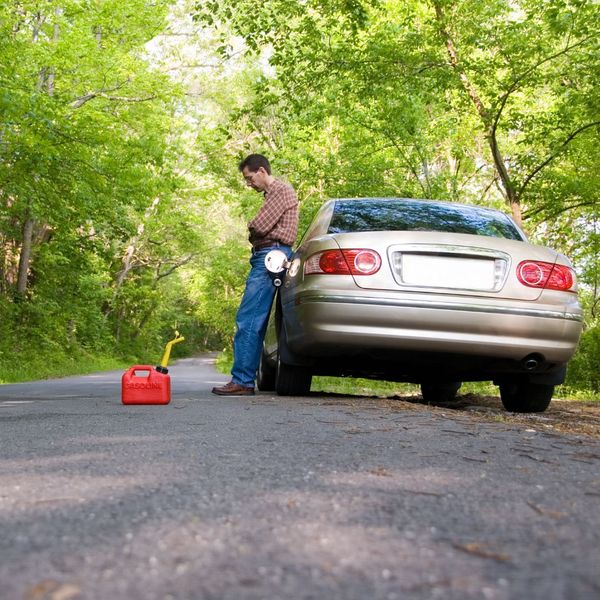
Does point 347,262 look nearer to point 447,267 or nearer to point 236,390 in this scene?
point 447,267

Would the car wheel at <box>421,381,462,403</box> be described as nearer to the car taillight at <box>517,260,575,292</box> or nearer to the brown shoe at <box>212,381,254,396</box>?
the brown shoe at <box>212,381,254,396</box>

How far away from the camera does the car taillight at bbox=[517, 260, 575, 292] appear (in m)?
5.21

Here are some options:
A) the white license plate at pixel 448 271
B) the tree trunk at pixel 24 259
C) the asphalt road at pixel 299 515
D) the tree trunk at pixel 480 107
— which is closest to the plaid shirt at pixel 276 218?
the white license plate at pixel 448 271

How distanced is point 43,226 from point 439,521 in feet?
81.9

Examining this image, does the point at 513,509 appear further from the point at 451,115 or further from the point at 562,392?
the point at 451,115

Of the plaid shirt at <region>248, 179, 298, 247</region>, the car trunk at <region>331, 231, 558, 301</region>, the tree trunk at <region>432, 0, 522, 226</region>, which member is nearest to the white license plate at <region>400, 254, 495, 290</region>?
the car trunk at <region>331, 231, 558, 301</region>

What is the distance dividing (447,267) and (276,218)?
2.00m

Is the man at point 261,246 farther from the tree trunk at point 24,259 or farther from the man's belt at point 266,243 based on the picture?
the tree trunk at point 24,259

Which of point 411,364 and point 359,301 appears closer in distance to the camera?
point 359,301

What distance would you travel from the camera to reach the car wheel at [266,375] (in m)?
7.83

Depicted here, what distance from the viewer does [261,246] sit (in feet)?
21.9

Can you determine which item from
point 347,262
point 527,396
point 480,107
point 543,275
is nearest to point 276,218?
point 347,262

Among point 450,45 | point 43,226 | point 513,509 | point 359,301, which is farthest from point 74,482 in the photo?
point 43,226

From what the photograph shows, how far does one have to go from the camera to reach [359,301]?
5.16m
